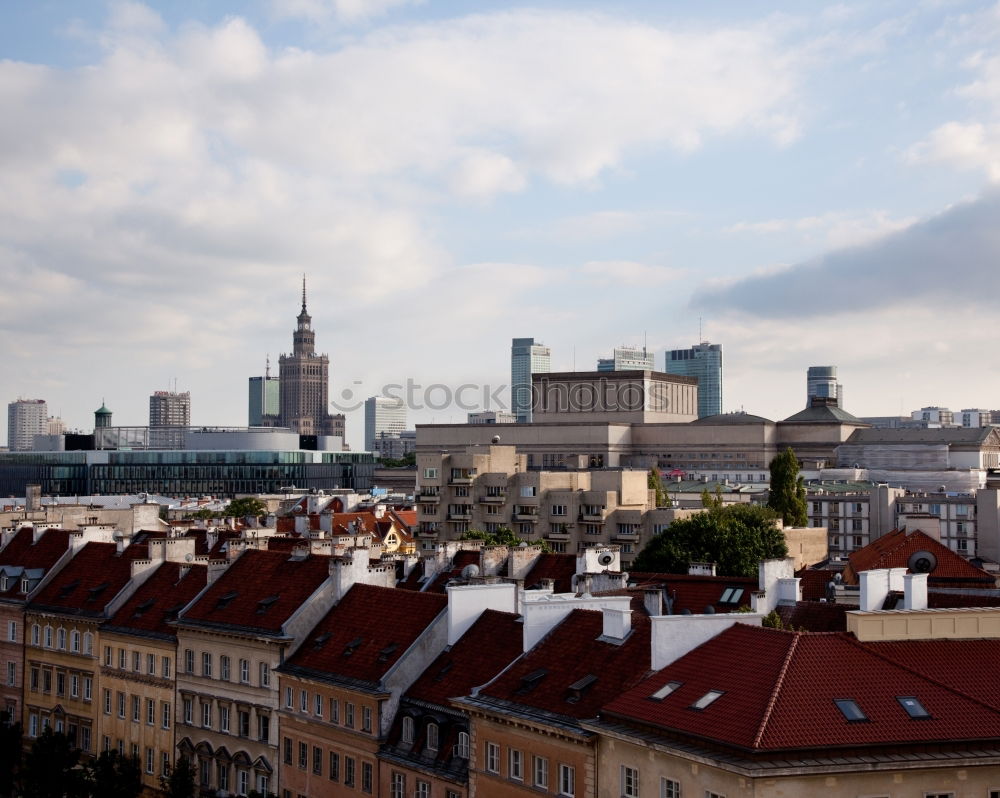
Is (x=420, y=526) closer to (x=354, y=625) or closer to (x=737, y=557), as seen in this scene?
(x=737, y=557)

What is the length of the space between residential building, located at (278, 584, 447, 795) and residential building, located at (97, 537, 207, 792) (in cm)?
1107

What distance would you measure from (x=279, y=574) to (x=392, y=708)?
52.6 feet

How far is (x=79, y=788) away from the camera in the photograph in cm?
6825

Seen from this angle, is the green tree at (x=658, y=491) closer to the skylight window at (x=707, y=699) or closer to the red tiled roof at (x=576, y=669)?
the red tiled roof at (x=576, y=669)

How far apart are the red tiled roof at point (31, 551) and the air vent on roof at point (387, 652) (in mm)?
37527

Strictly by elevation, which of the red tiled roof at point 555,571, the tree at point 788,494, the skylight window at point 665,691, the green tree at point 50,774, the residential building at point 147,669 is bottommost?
the green tree at point 50,774

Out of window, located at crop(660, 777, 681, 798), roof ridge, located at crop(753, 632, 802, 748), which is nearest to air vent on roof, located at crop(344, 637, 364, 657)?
window, located at crop(660, 777, 681, 798)

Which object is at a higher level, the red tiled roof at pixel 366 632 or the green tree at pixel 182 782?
the red tiled roof at pixel 366 632

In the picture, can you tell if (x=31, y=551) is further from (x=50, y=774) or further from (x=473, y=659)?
(x=473, y=659)

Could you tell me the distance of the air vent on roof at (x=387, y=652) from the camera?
5900 centimetres

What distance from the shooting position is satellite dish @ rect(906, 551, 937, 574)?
91.1 m

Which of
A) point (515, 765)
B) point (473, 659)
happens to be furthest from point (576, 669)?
point (473, 659)

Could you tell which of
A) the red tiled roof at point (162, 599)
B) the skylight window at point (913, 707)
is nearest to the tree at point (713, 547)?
the red tiled roof at point (162, 599)

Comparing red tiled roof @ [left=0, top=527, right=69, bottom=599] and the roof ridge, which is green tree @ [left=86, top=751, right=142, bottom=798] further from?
the roof ridge
